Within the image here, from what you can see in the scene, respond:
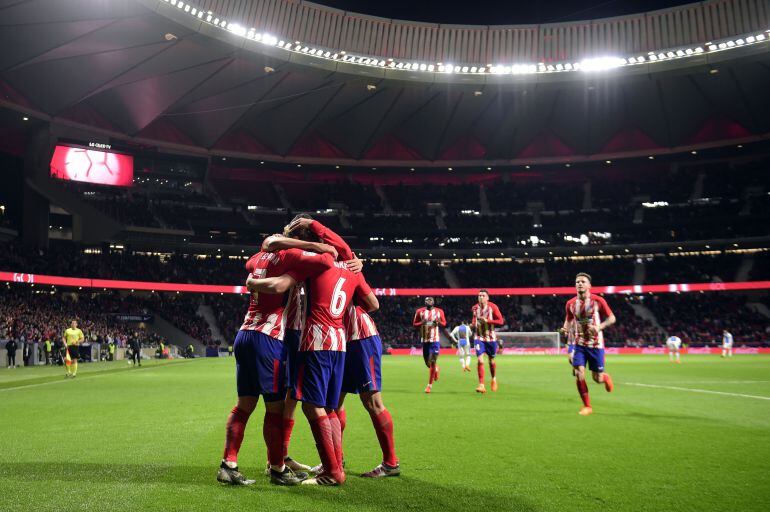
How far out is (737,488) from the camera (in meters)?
6.16

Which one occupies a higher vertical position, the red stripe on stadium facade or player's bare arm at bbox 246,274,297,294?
the red stripe on stadium facade

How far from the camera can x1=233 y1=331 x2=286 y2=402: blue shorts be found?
21.4 feet

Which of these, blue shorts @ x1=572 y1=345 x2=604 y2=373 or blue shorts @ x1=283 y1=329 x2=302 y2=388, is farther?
blue shorts @ x1=572 y1=345 x2=604 y2=373

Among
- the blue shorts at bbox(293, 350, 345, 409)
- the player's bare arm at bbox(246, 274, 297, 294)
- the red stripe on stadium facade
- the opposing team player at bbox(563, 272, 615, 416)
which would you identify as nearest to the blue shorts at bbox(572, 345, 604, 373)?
the opposing team player at bbox(563, 272, 615, 416)

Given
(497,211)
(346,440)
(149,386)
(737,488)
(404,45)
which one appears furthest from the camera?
(497,211)

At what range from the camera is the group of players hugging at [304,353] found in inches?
253

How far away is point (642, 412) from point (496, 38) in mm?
39459

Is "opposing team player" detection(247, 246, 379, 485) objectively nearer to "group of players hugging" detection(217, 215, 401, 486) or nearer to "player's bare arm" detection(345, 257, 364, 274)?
"group of players hugging" detection(217, 215, 401, 486)

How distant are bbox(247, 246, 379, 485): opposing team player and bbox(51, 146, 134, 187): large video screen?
164ft

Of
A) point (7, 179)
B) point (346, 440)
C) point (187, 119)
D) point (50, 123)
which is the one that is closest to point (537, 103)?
point (187, 119)

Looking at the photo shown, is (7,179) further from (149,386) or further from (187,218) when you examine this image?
(149,386)

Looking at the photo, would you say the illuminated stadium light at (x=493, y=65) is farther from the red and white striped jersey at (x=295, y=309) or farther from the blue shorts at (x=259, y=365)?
the blue shorts at (x=259, y=365)

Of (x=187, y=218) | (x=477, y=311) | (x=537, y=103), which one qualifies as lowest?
(x=477, y=311)

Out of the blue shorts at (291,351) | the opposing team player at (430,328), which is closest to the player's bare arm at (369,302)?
the blue shorts at (291,351)
